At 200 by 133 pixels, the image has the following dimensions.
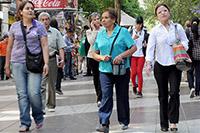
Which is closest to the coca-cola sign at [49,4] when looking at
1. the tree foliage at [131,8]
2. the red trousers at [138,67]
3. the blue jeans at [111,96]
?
the red trousers at [138,67]

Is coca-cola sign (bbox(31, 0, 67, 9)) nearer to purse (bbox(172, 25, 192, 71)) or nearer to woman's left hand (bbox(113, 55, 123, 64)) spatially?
woman's left hand (bbox(113, 55, 123, 64))

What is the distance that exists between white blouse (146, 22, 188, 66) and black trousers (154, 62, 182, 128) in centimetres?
10

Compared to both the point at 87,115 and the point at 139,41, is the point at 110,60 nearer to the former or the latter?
the point at 87,115

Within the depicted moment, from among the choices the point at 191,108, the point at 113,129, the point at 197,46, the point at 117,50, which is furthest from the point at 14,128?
the point at 197,46

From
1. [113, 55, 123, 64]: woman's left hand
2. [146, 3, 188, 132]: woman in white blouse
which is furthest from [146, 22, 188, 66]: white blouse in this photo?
[113, 55, 123, 64]: woman's left hand

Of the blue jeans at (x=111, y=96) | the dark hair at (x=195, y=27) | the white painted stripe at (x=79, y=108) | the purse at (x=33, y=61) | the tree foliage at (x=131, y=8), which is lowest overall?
the white painted stripe at (x=79, y=108)

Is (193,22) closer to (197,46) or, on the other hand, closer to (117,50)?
(197,46)

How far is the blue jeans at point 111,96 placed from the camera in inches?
297

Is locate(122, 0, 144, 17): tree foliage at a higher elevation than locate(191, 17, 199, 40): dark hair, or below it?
higher

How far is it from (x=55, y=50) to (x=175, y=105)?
123 inches

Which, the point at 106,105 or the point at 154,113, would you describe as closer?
the point at 106,105

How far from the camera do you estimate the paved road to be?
798 cm

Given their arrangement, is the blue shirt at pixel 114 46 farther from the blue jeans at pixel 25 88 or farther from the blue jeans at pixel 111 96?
the blue jeans at pixel 25 88

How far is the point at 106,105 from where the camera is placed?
24.8ft
